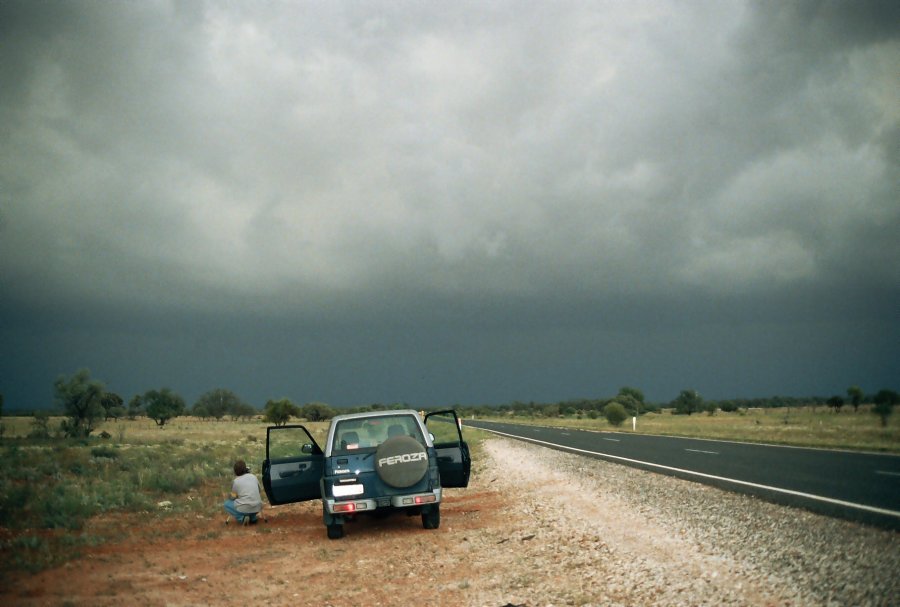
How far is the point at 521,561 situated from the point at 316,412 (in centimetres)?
11230

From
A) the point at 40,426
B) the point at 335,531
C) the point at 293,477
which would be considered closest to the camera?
the point at 335,531

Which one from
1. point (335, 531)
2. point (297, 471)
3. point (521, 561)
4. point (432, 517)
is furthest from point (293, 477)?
point (521, 561)

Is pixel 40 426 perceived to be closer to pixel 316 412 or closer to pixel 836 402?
pixel 316 412

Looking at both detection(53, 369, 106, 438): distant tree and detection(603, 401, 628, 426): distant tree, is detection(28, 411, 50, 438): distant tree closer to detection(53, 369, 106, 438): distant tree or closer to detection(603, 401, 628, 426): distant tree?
detection(53, 369, 106, 438): distant tree

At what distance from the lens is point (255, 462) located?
82.0ft

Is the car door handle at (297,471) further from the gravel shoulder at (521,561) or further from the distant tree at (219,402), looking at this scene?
the distant tree at (219,402)

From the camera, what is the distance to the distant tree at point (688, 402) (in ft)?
357

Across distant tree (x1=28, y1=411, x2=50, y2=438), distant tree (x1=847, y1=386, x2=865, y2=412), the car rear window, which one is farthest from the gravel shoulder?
distant tree (x1=847, y1=386, x2=865, y2=412)

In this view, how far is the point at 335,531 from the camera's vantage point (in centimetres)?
1100

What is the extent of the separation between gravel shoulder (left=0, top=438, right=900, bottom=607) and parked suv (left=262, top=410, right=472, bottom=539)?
0.70 metres

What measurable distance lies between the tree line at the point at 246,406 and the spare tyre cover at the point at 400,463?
366cm

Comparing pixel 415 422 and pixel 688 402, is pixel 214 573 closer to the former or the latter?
pixel 415 422

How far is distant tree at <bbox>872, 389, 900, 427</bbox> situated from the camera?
4295 cm

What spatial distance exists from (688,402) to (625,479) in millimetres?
100566
